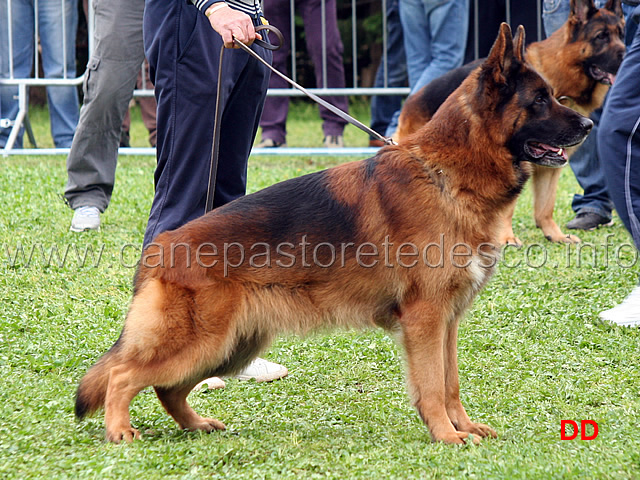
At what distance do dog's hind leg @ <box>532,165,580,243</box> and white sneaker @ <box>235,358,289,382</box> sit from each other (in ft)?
9.80

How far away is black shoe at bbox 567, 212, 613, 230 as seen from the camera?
615cm

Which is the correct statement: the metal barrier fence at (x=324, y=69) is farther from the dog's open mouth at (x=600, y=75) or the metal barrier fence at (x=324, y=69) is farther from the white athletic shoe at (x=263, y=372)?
the white athletic shoe at (x=263, y=372)

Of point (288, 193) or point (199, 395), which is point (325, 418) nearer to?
point (199, 395)

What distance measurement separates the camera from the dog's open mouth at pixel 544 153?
9.66 feet

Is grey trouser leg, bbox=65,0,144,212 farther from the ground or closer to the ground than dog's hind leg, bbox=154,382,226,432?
farther from the ground

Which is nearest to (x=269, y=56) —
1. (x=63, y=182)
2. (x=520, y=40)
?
(x=520, y=40)

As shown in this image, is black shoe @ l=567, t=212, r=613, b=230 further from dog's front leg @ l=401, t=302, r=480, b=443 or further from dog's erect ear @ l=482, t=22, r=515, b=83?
dog's front leg @ l=401, t=302, r=480, b=443

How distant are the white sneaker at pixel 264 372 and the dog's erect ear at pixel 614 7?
12.9 ft

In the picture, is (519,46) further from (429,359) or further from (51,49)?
(51,49)

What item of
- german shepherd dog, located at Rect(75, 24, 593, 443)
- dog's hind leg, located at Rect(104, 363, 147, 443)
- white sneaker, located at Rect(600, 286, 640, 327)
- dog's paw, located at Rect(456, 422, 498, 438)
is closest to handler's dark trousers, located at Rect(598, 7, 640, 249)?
white sneaker, located at Rect(600, 286, 640, 327)

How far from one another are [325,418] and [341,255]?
2.18 ft

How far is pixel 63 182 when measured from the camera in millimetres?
7215

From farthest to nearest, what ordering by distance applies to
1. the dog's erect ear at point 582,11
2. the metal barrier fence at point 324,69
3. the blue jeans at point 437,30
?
the metal barrier fence at point 324,69 < the blue jeans at point 437,30 < the dog's erect ear at point 582,11

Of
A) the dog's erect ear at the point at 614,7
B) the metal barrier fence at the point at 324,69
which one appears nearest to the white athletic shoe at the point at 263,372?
the dog's erect ear at the point at 614,7
